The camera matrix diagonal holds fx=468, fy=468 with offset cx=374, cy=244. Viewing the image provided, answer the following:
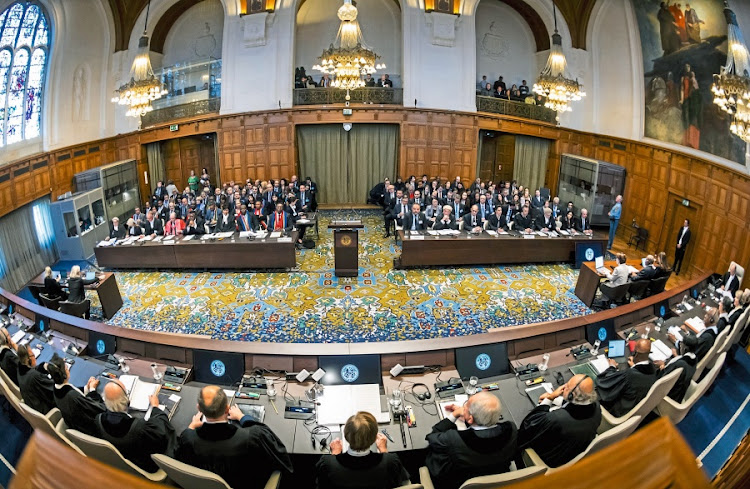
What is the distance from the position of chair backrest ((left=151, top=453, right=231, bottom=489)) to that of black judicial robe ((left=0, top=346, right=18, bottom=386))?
279cm

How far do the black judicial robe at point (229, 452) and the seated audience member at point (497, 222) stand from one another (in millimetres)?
8617

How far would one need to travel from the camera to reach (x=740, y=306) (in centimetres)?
607

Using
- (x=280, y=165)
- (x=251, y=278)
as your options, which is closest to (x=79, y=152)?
(x=280, y=165)

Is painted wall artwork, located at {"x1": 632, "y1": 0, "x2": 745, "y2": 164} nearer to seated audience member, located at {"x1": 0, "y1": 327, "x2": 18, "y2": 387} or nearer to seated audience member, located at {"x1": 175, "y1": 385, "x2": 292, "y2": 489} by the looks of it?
seated audience member, located at {"x1": 175, "y1": 385, "x2": 292, "y2": 489}

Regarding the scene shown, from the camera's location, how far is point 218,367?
4.79 m

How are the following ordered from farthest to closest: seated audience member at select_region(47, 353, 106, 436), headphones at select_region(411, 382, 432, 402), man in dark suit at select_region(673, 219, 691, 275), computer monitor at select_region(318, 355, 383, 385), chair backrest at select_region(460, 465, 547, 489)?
man in dark suit at select_region(673, 219, 691, 275) → computer monitor at select_region(318, 355, 383, 385) → headphones at select_region(411, 382, 432, 402) → seated audience member at select_region(47, 353, 106, 436) → chair backrest at select_region(460, 465, 547, 489)

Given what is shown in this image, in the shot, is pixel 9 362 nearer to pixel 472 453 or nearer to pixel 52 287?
pixel 52 287

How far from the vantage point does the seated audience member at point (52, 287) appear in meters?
7.88

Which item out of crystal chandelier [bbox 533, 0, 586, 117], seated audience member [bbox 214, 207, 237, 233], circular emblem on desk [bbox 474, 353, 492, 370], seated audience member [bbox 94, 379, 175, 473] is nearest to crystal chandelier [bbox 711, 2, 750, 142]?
crystal chandelier [bbox 533, 0, 586, 117]

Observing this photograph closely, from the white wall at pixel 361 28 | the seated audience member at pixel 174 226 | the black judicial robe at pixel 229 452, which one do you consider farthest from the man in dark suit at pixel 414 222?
the black judicial robe at pixel 229 452

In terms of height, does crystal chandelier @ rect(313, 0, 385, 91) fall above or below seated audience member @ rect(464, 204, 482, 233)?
above

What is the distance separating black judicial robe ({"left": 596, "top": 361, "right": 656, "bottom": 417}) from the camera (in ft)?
13.9

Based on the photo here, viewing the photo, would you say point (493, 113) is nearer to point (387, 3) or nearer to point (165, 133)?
point (387, 3)

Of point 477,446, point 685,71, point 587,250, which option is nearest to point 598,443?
point 477,446
